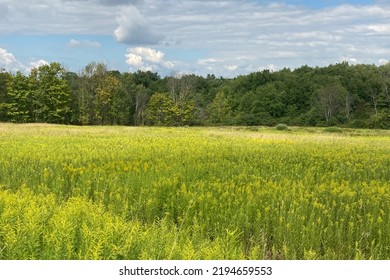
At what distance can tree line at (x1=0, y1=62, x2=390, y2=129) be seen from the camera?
72625 mm

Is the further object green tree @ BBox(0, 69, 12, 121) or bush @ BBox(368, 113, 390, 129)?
bush @ BBox(368, 113, 390, 129)

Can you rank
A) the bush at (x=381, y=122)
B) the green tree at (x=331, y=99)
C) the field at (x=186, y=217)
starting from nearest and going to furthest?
the field at (x=186, y=217) < the bush at (x=381, y=122) < the green tree at (x=331, y=99)

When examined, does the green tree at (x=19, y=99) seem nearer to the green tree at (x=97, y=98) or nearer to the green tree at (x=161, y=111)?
the green tree at (x=97, y=98)

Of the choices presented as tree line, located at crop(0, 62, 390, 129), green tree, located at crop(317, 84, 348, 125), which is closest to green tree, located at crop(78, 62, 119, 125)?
tree line, located at crop(0, 62, 390, 129)

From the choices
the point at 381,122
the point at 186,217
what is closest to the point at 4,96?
the point at 381,122

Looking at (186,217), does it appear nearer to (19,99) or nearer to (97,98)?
(19,99)

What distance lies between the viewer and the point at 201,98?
112812 millimetres

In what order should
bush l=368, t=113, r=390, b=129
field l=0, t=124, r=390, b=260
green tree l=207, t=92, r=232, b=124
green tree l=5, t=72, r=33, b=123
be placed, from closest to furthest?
field l=0, t=124, r=390, b=260, green tree l=5, t=72, r=33, b=123, bush l=368, t=113, r=390, b=129, green tree l=207, t=92, r=232, b=124

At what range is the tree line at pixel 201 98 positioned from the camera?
72.6 metres

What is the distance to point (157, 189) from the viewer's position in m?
9.16

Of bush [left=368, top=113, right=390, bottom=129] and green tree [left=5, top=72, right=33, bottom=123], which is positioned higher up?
green tree [left=5, top=72, right=33, bottom=123]

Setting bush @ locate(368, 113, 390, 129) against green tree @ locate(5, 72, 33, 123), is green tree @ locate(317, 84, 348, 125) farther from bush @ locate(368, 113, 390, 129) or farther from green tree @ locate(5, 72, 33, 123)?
green tree @ locate(5, 72, 33, 123)

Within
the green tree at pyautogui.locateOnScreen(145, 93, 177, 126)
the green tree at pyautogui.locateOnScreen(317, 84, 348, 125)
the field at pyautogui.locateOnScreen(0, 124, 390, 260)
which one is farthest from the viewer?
the green tree at pyautogui.locateOnScreen(317, 84, 348, 125)

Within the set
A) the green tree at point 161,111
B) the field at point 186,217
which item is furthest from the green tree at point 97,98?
the field at point 186,217
